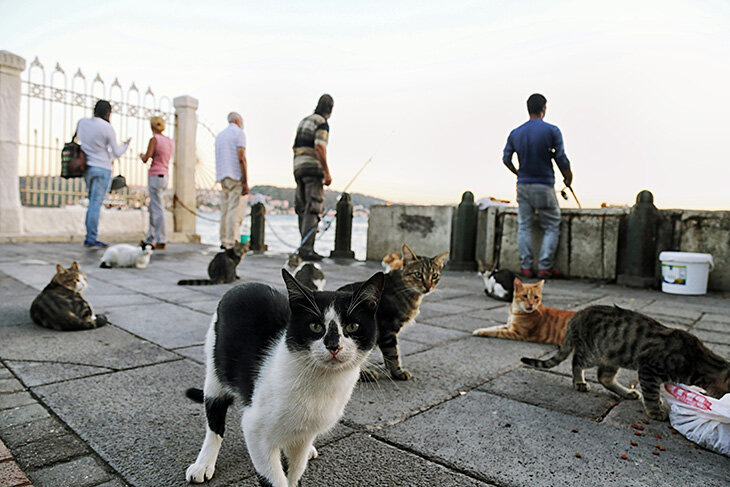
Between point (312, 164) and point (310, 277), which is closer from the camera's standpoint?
point (310, 277)

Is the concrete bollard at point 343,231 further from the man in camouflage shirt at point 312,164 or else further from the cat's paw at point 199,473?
the cat's paw at point 199,473

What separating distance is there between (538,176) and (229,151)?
560 centimetres

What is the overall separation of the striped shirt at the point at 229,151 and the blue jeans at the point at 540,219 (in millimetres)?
5221

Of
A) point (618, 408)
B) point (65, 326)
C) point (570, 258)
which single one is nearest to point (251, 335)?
point (618, 408)

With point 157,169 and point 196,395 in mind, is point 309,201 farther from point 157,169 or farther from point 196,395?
point 196,395

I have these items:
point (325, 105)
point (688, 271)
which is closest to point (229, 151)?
point (325, 105)

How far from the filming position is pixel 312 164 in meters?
7.74

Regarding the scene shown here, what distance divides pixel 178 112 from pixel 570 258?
10.7 metres

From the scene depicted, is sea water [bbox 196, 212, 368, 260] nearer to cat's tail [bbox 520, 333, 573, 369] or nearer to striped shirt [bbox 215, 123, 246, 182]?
striped shirt [bbox 215, 123, 246, 182]

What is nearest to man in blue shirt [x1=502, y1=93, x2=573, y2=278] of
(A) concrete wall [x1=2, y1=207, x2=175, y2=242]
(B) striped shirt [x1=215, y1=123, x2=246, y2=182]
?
(B) striped shirt [x1=215, y1=123, x2=246, y2=182]

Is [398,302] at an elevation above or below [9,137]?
below

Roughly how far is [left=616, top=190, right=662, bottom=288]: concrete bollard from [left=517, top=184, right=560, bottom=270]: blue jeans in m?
1.03

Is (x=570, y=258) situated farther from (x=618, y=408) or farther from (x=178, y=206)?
(x=178, y=206)

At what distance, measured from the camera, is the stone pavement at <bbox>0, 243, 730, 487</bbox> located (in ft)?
5.24
